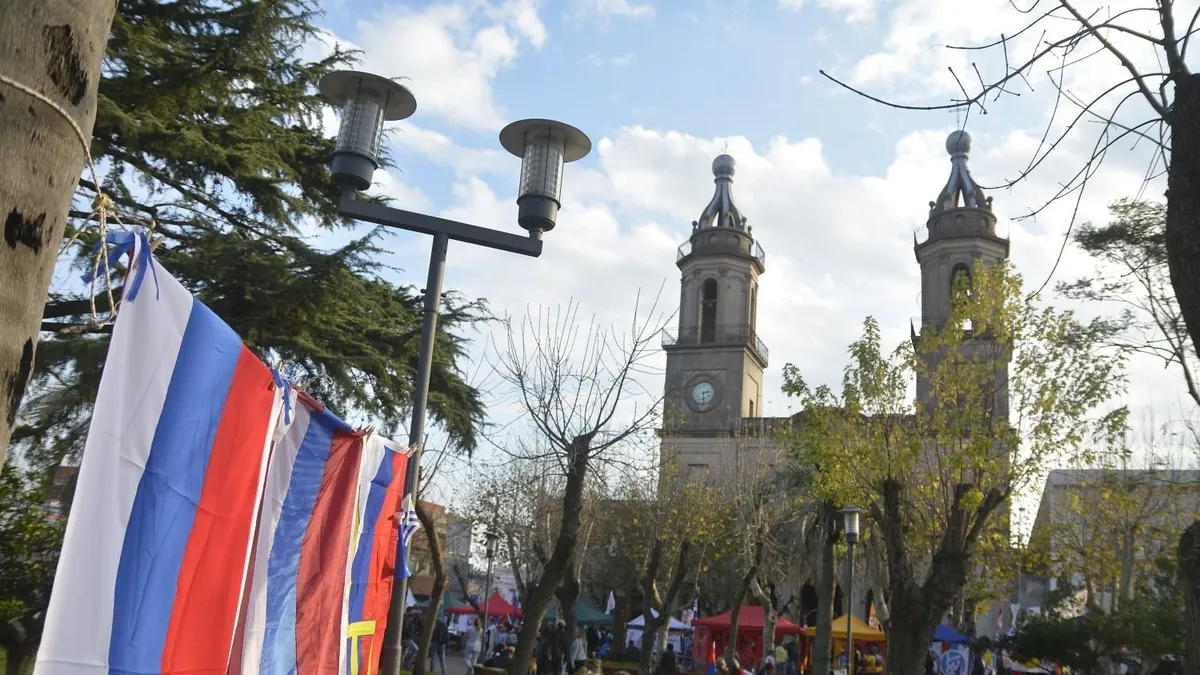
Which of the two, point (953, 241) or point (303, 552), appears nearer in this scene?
point (303, 552)

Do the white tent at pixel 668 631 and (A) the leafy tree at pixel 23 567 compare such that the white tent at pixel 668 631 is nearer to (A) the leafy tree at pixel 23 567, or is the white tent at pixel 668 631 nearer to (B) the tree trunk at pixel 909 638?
(B) the tree trunk at pixel 909 638

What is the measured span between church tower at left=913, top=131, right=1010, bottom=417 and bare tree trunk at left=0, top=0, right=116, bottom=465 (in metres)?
43.9

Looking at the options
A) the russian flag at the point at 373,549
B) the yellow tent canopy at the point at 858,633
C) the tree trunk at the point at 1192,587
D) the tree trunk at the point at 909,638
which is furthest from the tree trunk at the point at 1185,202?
the yellow tent canopy at the point at 858,633

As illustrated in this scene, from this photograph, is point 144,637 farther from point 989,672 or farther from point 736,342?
point 736,342

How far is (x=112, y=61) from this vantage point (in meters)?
10.4

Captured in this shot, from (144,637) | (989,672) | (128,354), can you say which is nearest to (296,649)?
(144,637)

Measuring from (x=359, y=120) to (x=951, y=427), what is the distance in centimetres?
1260

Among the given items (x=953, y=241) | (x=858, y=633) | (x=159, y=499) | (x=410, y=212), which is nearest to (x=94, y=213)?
(x=159, y=499)

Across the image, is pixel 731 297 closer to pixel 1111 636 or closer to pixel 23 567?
pixel 1111 636

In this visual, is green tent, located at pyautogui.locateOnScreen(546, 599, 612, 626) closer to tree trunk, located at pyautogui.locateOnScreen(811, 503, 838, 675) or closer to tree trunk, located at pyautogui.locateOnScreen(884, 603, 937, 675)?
tree trunk, located at pyautogui.locateOnScreen(811, 503, 838, 675)

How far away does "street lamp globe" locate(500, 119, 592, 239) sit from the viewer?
7035mm

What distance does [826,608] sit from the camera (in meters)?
20.8

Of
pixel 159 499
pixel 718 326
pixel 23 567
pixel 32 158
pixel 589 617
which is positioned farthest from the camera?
pixel 718 326

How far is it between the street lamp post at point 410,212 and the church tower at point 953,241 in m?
39.0
